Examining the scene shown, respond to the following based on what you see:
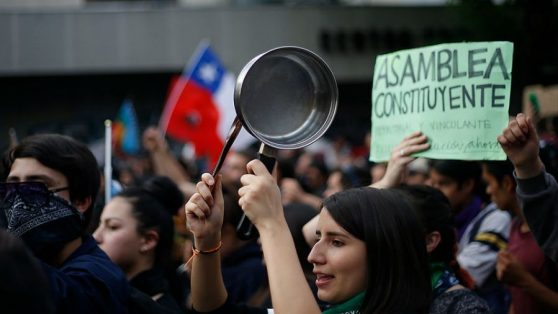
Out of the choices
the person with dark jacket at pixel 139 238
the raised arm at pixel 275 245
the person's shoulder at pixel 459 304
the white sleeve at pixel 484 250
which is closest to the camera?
the raised arm at pixel 275 245

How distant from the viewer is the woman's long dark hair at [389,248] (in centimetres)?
287

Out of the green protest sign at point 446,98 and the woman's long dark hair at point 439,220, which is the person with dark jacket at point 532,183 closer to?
the green protest sign at point 446,98

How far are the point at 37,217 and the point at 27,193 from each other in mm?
94

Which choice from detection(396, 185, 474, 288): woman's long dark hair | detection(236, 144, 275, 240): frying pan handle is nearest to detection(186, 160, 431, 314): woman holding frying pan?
detection(236, 144, 275, 240): frying pan handle

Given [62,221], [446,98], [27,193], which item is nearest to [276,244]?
[62,221]

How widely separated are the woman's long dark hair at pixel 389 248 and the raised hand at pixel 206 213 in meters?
0.39

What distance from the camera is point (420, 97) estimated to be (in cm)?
401

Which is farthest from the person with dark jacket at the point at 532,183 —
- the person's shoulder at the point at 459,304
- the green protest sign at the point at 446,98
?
the person's shoulder at the point at 459,304

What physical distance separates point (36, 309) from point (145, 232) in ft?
7.98

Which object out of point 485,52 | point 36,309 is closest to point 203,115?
point 485,52

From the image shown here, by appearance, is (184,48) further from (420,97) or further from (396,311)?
(396,311)

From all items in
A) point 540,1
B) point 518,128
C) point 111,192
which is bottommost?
point 111,192

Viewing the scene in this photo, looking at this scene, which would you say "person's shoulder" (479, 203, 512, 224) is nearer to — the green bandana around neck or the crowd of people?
the crowd of people

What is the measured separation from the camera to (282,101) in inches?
113
